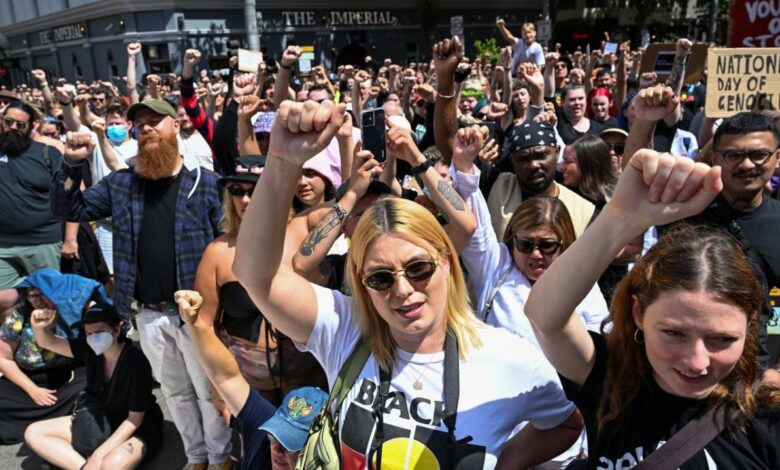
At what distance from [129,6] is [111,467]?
71.3 ft

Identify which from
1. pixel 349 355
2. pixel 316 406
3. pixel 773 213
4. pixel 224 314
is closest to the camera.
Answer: pixel 349 355

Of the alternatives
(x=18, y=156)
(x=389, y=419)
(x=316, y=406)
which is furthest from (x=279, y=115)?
(x=18, y=156)

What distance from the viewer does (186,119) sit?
549 centimetres

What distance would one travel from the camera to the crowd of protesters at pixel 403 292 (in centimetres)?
141

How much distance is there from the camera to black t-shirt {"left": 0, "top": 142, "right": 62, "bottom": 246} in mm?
4738

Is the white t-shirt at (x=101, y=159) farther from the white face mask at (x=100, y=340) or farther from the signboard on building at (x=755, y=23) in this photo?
the signboard on building at (x=755, y=23)

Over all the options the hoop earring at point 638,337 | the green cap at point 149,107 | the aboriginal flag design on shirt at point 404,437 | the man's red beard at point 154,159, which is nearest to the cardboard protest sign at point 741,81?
the hoop earring at point 638,337

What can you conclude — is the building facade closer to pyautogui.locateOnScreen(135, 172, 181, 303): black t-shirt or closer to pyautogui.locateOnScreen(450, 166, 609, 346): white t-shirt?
pyautogui.locateOnScreen(135, 172, 181, 303): black t-shirt

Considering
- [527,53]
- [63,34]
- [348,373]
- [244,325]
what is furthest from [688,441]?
[63,34]

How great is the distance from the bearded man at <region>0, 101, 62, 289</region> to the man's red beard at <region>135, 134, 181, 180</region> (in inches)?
73.3

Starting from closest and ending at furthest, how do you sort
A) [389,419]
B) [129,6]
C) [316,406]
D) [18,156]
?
[389,419], [316,406], [18,156], [129,6]

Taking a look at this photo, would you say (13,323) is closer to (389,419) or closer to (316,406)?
(316,406)

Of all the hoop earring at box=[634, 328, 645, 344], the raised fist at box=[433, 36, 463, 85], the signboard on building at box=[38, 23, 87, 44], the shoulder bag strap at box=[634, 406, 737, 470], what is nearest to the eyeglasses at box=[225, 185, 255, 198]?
the raised fist at box=[433, 36, 463, 85]

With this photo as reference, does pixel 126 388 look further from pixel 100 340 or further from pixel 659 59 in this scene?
pixel 659 59
